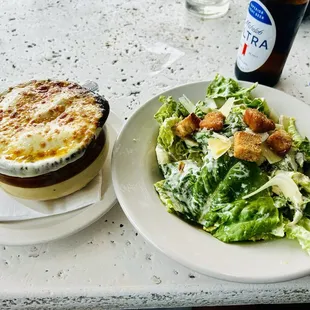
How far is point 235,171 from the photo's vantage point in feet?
1.91

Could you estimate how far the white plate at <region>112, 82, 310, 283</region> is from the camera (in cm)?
49

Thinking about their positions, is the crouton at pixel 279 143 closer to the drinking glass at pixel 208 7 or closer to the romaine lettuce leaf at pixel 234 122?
the romaine lettuce leaf at pixel 234 122

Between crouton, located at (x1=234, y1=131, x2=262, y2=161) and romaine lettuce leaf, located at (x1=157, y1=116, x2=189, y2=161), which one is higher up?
crouton, located at (x1=234, y1=131, x2=262, y2=161)

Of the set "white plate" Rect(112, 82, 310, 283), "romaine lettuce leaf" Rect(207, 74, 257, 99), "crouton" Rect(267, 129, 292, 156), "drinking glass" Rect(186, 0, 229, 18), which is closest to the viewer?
"white plate" Rect(112, 82, 310, 283)

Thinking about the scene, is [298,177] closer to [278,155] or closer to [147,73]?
[278,155]

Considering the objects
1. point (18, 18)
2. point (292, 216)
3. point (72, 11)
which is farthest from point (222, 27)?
point (292, 216)

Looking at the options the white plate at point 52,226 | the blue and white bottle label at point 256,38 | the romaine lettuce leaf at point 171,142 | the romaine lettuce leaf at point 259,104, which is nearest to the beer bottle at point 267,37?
the blue and white bottle label at point 256,38

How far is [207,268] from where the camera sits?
491 mm

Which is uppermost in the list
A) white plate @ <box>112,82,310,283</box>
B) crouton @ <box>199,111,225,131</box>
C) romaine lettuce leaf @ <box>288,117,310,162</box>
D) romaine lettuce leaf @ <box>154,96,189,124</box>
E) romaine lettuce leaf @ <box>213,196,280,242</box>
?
crouton @ <box>199,111,225,131</box>

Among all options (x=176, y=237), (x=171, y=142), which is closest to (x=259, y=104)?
(x=171, y=142)

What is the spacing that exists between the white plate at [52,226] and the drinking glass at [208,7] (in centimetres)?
66

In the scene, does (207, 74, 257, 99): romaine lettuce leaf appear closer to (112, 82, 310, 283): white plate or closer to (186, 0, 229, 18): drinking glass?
(112, 82, 310, 283): white plate

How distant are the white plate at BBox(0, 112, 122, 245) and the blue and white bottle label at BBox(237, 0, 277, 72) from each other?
0.40 metres

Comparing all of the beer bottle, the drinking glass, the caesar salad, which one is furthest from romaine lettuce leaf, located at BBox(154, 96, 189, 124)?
the drinking glass
